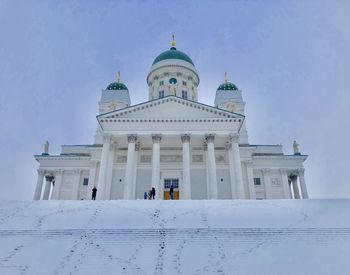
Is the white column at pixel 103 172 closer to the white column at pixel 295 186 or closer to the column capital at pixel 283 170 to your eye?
the column capital at pixel 283 170

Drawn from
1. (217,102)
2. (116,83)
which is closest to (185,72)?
(217,102)

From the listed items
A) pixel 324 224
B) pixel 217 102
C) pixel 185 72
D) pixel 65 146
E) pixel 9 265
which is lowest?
pixel 9 265

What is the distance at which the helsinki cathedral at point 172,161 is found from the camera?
26.4 m

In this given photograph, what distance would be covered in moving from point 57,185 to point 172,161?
13.9 meters

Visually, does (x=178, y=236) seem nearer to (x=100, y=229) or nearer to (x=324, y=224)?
(x=100, y=229)

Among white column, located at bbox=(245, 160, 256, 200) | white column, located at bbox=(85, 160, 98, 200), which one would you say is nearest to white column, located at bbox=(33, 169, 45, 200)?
white column, located at bbox=(85, 160, 98, 200)

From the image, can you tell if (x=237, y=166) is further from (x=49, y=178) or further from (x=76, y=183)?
(x=49, y=178)

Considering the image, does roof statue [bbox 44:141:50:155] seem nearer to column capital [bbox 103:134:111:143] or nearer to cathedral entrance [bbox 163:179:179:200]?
column capital [bbox 103:134:111:143]

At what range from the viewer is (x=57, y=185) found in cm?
3406

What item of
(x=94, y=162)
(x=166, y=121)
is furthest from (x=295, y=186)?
(x=94, y=162)

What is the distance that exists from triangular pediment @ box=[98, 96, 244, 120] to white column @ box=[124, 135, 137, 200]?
2298mm

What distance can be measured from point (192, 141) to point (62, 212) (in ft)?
48.3

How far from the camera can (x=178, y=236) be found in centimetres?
1327

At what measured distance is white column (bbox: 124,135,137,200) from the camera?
2498 cm
